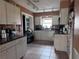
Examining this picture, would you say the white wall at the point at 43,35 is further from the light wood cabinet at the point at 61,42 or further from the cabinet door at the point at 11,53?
the cabinet door at the point at 11,53

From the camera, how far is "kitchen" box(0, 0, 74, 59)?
290 centimetres

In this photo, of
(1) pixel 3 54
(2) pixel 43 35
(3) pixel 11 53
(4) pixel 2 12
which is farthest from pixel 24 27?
(1) pixel 3 54

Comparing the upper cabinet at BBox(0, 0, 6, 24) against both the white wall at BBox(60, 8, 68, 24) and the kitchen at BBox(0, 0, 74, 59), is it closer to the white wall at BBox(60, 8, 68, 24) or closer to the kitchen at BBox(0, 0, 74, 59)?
the kitchen at BBox(0, 0, 74, 59)

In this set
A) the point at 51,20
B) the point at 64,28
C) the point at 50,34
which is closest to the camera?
the point at 64,28

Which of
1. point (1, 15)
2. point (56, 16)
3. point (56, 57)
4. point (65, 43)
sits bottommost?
point (56, 57)

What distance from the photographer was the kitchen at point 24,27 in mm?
2900

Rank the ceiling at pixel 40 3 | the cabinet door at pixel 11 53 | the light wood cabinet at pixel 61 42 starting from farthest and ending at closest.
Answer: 1. the light wood cabinet at pixel 61 42
2. the ceiling at pixel 40 3
3. the cabinet door at pixel 11 53

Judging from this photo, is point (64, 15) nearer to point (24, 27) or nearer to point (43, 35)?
point (24, 27)

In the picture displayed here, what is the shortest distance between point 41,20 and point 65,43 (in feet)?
14.4

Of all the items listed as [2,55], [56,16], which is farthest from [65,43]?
[56,16]

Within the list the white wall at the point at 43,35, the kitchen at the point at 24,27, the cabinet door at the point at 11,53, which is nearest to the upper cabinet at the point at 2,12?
the kitchen at the point at 24,27

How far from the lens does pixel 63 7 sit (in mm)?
4516

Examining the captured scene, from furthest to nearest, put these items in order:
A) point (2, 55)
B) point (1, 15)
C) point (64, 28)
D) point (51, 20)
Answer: point (51, 20)
point (64, 28)
point (1, 15)
point (2, 55)

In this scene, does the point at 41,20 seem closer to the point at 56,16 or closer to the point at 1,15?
the point at 56,16
